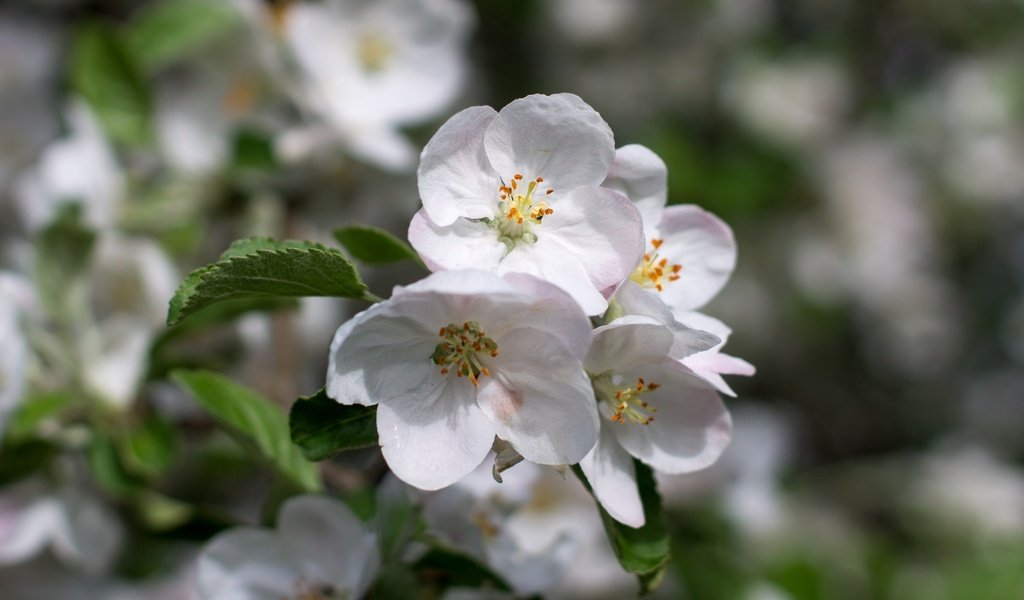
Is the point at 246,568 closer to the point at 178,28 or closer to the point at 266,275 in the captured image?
the point at 266,275

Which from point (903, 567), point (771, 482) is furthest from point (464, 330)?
point (903, 567)

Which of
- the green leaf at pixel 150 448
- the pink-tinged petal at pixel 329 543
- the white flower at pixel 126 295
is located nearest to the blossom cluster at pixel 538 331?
the pink-tinged petal at pixel 329 543

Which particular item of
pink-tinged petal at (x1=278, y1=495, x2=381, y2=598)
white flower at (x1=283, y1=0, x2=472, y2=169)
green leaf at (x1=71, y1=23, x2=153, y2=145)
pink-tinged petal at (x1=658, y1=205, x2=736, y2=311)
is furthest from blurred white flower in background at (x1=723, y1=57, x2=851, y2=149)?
pink-tinged petal at (x1=278, y1=495, x2=381, y2=598)

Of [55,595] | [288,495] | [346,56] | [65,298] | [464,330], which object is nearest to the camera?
[464,330]

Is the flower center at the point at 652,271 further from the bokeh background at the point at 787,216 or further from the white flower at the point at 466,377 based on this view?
the bokeh background at the point at 787,216

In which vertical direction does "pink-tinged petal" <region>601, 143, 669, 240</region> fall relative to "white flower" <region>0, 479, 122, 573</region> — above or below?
above

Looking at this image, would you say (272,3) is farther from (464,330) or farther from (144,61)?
(464,330)

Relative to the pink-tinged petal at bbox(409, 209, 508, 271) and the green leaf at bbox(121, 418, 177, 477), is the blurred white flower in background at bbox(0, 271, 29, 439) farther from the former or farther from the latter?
the pink-tinged petal at bbox(409, 209, 508, 271)
